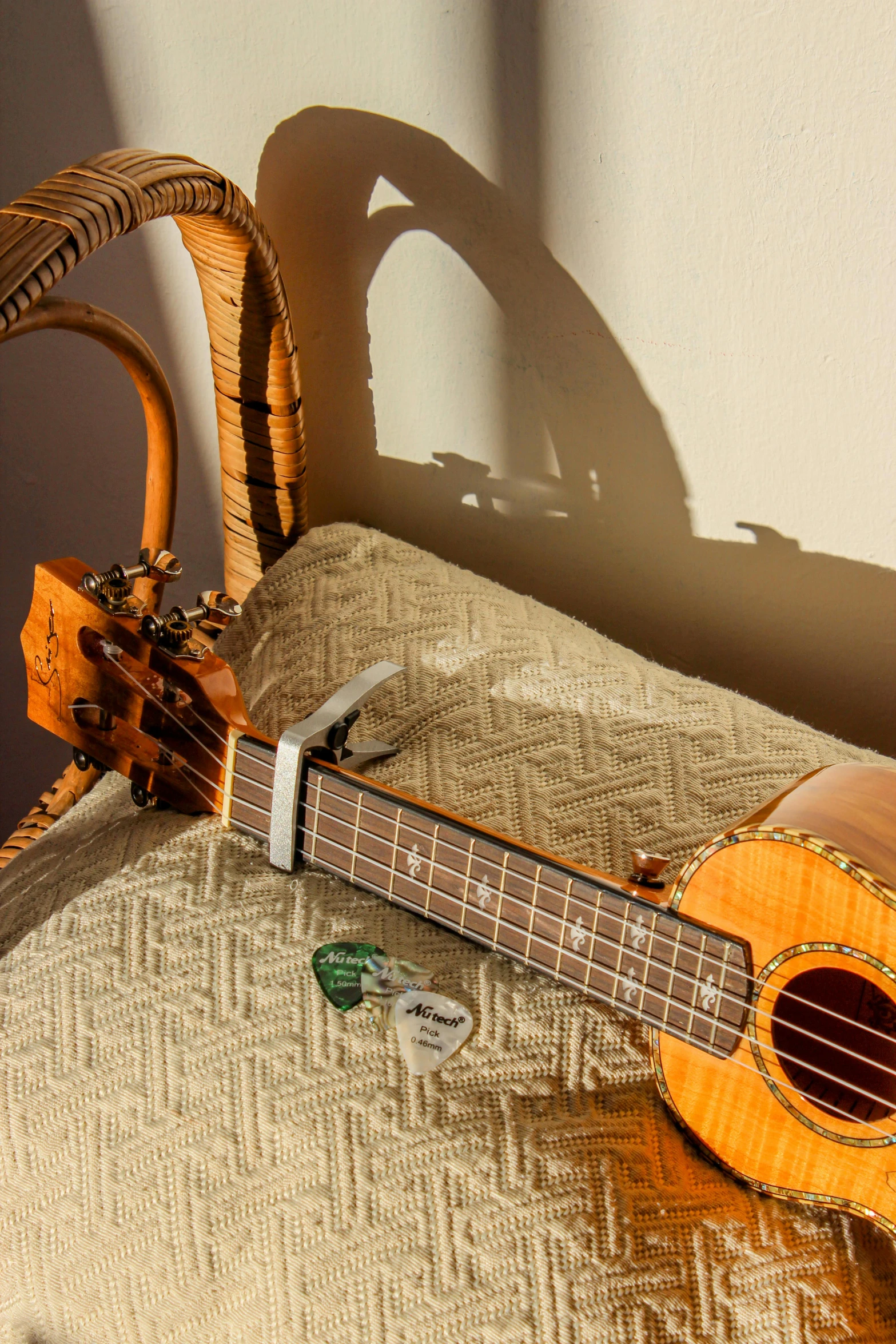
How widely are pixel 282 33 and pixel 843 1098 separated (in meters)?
0.96

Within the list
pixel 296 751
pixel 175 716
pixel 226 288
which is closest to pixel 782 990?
pixel 296 751

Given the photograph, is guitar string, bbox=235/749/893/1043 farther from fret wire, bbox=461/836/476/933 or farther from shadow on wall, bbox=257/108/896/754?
shadow on wall, bbox=257/108/896/754

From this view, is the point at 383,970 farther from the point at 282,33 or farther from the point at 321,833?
the point at 282,33

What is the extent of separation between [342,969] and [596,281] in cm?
61

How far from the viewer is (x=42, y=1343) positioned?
55 centimetres

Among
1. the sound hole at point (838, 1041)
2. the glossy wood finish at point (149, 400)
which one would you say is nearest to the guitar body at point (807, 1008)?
the sound hole at point (838, 1041)

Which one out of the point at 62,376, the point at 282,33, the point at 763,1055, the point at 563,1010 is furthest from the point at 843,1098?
the point at 62,376

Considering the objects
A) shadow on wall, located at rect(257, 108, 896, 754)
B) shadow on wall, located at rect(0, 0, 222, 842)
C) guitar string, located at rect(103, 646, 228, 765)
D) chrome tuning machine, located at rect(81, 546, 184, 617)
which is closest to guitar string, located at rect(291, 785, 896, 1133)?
guitar string, located at rect(103, 646, 228, 765)

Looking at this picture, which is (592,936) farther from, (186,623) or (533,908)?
(186,623)

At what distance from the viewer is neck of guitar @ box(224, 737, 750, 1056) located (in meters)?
0.53

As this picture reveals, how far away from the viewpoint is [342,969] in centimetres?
58

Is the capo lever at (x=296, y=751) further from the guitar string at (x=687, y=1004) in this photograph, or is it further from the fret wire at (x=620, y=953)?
the fret wire at (x=620, y=953)

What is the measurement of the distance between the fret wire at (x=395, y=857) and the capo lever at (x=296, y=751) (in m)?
0.08

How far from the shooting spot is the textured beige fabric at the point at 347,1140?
0.50 metres
